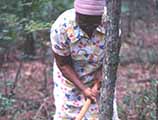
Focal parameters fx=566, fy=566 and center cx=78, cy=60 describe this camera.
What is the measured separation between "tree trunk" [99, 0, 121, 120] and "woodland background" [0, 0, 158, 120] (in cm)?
234

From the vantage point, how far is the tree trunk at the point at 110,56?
10.3ft

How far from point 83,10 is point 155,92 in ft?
8.07

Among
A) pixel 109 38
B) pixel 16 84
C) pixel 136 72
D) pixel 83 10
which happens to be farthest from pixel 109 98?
pixel 136 72

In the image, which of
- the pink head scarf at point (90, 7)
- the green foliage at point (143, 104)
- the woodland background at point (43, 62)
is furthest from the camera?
the woodland background at point (43, 62)

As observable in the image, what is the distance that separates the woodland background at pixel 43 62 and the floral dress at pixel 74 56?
1.64 metres

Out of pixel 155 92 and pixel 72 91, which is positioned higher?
pixel 72 91

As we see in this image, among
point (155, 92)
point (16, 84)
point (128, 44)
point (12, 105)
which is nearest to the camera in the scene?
point (155, 92)

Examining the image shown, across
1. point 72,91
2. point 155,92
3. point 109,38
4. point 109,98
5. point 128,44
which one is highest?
point 109,38

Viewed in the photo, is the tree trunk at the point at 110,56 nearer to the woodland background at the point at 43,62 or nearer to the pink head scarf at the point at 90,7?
the pink head scarf at the point at 90,7

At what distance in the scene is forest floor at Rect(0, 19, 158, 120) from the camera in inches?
248

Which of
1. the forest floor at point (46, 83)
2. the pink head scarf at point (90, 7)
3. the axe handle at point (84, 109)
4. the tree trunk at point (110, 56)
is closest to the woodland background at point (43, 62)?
the forest floor at point (46, 83)

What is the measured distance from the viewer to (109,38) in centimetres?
317

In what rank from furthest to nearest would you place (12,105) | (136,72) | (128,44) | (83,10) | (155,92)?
(128,44), (136,72), (12,105), (155,92), (83,10)

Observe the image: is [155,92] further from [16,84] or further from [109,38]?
[109,38]
